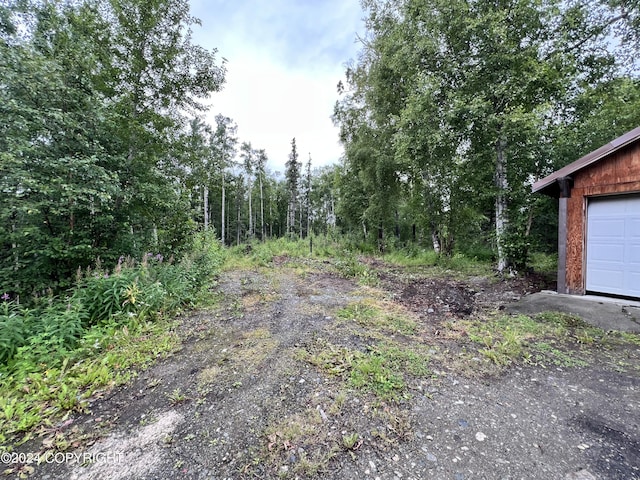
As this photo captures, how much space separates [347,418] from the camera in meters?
1.93

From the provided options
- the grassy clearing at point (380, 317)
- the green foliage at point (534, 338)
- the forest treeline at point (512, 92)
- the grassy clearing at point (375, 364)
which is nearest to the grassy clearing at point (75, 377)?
the grassy clearing at point (375, 364)

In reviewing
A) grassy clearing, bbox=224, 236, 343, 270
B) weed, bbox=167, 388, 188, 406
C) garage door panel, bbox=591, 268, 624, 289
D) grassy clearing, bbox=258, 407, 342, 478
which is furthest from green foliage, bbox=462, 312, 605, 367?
grassy clearing, bbox=224, 236, 343, 270

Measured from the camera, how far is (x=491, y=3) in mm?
6609

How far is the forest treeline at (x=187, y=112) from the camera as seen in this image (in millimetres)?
3807

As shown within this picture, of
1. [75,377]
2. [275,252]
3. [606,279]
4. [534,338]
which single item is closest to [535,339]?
[534,338]

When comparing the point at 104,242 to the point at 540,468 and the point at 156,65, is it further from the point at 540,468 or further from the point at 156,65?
the point at 540,468

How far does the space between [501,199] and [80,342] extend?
9.31 m

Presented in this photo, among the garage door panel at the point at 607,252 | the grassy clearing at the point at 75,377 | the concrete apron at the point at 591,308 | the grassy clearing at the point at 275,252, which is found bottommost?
the grassy clearing at the point at 75,377

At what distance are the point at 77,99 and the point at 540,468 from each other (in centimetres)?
697

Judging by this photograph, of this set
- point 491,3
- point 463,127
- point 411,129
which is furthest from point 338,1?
point 463,127

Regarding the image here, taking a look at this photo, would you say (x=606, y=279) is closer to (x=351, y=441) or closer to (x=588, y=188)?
(x=588, y=188)

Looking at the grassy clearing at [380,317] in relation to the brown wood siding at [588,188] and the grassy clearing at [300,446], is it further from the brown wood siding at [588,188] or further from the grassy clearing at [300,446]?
the brown wood siding at [588,188]

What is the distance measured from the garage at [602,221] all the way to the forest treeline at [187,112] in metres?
1.84

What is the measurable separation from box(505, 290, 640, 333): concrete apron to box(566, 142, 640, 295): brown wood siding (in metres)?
0.43
